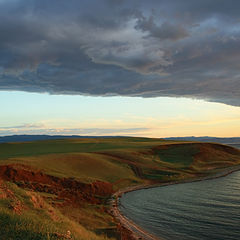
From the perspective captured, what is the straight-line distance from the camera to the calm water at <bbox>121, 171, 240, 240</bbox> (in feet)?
98.3

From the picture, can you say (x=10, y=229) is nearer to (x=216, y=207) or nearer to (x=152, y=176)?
(x=216, y=207)

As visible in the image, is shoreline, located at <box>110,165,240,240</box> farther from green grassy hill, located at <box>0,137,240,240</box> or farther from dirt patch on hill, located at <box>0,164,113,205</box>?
dirt patch on hill, located at <box>0,164,113,205</box>

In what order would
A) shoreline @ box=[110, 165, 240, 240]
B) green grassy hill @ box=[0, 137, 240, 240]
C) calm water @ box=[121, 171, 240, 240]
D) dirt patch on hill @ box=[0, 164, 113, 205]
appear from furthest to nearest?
dirt patch on hill @ box=[0, 164, 113, 205] → calm water @ box=[121, 171, 240, 240] → shoreline @ box=[110, 165, 240, 240] → green grassy hill @ box=[0, 137, 240, 240]

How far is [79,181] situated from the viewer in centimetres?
5147

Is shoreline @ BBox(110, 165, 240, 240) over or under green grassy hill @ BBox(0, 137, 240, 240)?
under

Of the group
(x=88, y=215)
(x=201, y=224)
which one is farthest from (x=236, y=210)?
(x=88, y=215)

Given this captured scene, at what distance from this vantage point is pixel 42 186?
4559 cm

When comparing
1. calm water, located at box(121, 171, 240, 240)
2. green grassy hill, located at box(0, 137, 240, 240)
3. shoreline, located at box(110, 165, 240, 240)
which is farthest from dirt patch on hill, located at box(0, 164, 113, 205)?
calm water, located at box(121, 171, 240, 240)

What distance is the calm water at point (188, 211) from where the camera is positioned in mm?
29969

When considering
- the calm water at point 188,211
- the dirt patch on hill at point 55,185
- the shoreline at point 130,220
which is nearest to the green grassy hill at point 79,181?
the dirt patch on hill at point 55,185

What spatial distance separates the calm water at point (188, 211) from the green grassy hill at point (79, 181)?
516 centimetres

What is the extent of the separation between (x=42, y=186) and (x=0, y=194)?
70.6 feet

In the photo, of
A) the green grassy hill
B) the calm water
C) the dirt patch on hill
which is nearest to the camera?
the green grassy hill

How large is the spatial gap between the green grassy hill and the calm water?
5.16m
